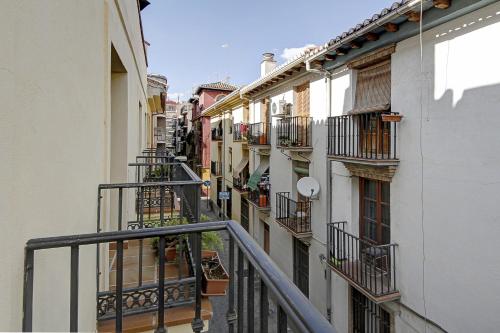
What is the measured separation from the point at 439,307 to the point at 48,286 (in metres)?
6.46

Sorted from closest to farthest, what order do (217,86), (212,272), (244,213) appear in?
(212,272), (244,213), (217,86)

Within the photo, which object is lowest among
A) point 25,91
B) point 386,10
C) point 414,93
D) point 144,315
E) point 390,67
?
point 144,315

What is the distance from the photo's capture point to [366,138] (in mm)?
7695

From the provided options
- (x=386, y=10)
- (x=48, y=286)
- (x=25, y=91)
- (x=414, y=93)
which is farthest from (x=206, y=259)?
(x=386, y=10)

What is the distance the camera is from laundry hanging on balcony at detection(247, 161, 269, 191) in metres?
14.1

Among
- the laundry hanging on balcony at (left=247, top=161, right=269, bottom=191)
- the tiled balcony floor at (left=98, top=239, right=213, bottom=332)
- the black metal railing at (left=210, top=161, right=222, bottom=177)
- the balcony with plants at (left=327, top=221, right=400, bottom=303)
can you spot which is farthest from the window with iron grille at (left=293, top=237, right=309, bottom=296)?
the black metal railing at (left=210, top=161, right=222, bottom=177)

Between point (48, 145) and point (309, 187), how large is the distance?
8779 millimetres

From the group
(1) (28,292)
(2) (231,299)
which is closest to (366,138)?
(2) (231,299)

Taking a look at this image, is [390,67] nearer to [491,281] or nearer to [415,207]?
[415,207]

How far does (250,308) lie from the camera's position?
1394mm

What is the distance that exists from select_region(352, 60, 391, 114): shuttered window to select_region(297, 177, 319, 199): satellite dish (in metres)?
2.66

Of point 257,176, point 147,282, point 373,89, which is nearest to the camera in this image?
point 147,282

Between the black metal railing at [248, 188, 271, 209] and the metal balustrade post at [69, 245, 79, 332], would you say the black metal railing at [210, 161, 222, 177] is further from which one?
the metal balustrade post at [69, 245, 79, 332]

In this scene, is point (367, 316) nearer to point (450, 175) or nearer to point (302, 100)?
point (450, 175)
